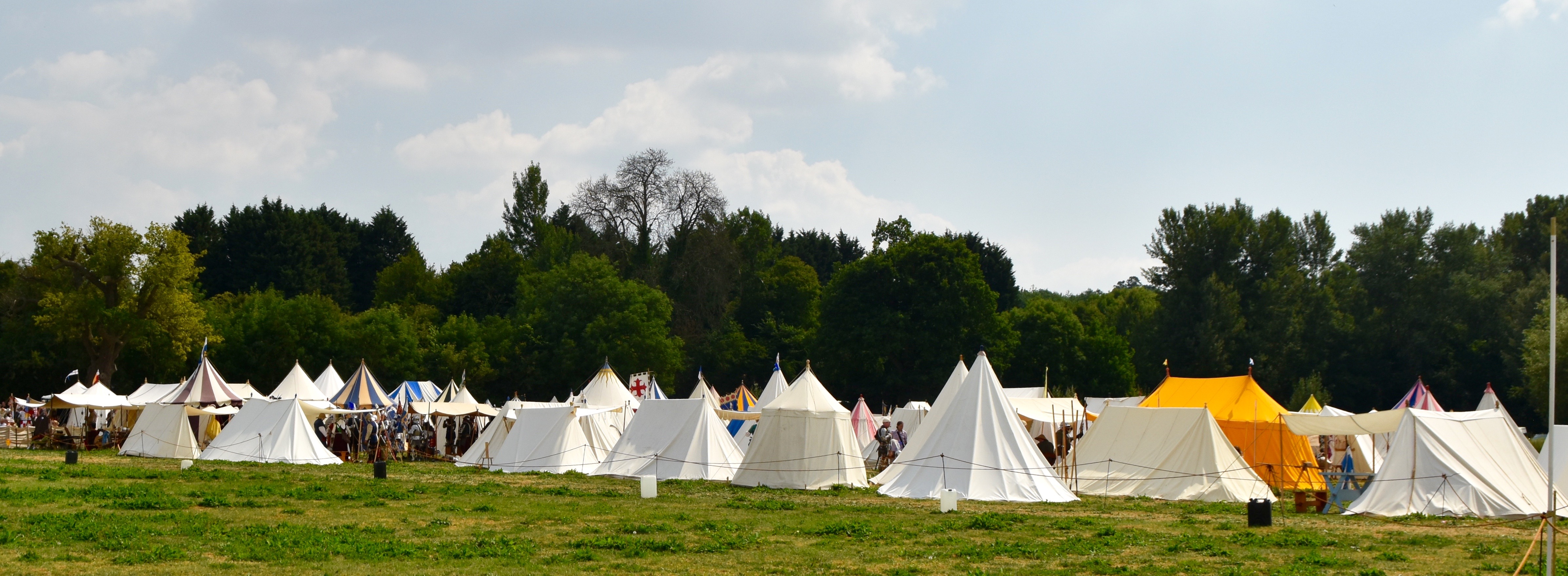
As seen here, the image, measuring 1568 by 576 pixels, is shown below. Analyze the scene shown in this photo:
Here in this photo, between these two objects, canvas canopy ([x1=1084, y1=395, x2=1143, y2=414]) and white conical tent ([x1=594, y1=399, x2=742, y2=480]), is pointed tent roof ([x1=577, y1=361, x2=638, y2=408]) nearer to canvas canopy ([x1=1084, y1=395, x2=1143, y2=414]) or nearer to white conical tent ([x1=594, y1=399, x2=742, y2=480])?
white conical tent ([x1=594, y1=399, x2=742, y2=480])

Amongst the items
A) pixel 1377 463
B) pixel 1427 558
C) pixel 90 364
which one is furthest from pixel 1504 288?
pixel 90 364

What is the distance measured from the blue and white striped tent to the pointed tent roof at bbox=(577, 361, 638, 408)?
8.61 metres

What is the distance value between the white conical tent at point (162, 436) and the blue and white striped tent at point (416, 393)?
428 inches

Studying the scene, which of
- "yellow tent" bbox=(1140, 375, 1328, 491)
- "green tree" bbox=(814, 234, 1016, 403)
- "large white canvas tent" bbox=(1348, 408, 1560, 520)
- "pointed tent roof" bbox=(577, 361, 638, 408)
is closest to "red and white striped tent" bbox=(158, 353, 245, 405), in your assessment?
"pointed tent roof" bbox=(577, 361, 638, 408)

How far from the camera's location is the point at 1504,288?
172ft

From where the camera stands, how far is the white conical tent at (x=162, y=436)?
97.1ft

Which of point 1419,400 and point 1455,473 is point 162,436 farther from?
point 1419,400

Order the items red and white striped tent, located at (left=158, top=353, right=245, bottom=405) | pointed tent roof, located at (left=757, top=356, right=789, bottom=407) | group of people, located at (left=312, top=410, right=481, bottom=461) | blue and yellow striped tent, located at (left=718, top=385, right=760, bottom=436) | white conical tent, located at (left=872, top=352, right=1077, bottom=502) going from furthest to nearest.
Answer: blue and yellow striped tent, located at (left=718, top=385, right=760, bottom=436), pointed tent roof, located at (left=757, top=356, right=789, bottom=407), red and white striped tent, located at (left=158, top=353, right=245, bottom=405), group of people, located at (left=312, top=410, right=481, bottom=461), white conical tent, located at (left=872, top=352, right=1077, bottom=502)

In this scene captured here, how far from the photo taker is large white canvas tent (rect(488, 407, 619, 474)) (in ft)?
87.3

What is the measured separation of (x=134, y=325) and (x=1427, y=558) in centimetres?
4742

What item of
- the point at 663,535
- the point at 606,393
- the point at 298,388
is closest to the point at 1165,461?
the point at 663,535

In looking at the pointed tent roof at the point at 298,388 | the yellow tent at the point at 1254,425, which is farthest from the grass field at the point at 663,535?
the pointed tent roof at the point at 298,388

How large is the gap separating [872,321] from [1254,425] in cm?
3213

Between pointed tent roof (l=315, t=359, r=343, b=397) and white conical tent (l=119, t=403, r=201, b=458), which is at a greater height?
pointed tent roof (l=315, t=359, r=343, b=397)
